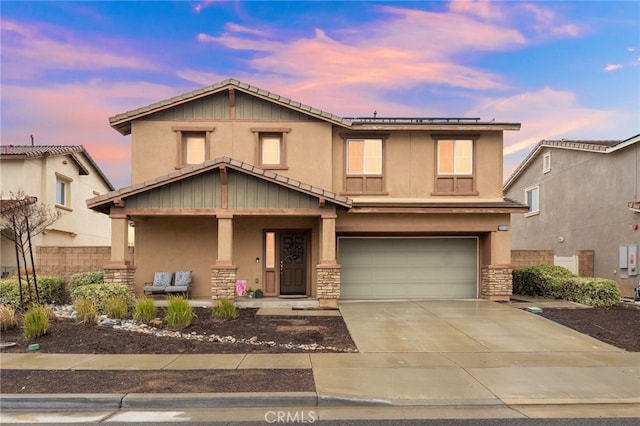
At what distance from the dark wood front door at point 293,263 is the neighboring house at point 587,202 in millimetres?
12056

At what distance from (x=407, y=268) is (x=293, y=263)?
13.1 feet

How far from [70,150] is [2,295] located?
1000 centimetres

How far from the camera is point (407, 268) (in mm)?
16953

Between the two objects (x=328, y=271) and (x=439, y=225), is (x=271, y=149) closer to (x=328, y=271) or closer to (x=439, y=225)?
(x=328, y=271)

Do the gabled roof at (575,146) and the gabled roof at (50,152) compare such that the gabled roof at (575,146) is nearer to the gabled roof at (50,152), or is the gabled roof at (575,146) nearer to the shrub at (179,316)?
the shrub at (179,316)

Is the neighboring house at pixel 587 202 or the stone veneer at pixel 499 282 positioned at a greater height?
the neighboring house at pixel 587 202

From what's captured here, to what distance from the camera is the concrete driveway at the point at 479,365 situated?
6688 millimetres

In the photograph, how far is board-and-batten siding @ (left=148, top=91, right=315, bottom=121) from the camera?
16391mm

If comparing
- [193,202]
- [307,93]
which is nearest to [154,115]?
[193,202]

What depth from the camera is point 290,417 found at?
6.07m

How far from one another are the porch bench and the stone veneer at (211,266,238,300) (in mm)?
1913

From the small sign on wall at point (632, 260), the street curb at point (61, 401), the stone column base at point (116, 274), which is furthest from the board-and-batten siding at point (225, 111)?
the small sign on wall at point (632, 260)

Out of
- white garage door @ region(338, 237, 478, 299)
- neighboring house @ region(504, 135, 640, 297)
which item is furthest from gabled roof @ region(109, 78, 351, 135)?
neighboring house @ region(504, 135, 640, 297)

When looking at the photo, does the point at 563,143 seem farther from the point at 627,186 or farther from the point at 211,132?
the point at 211,132
